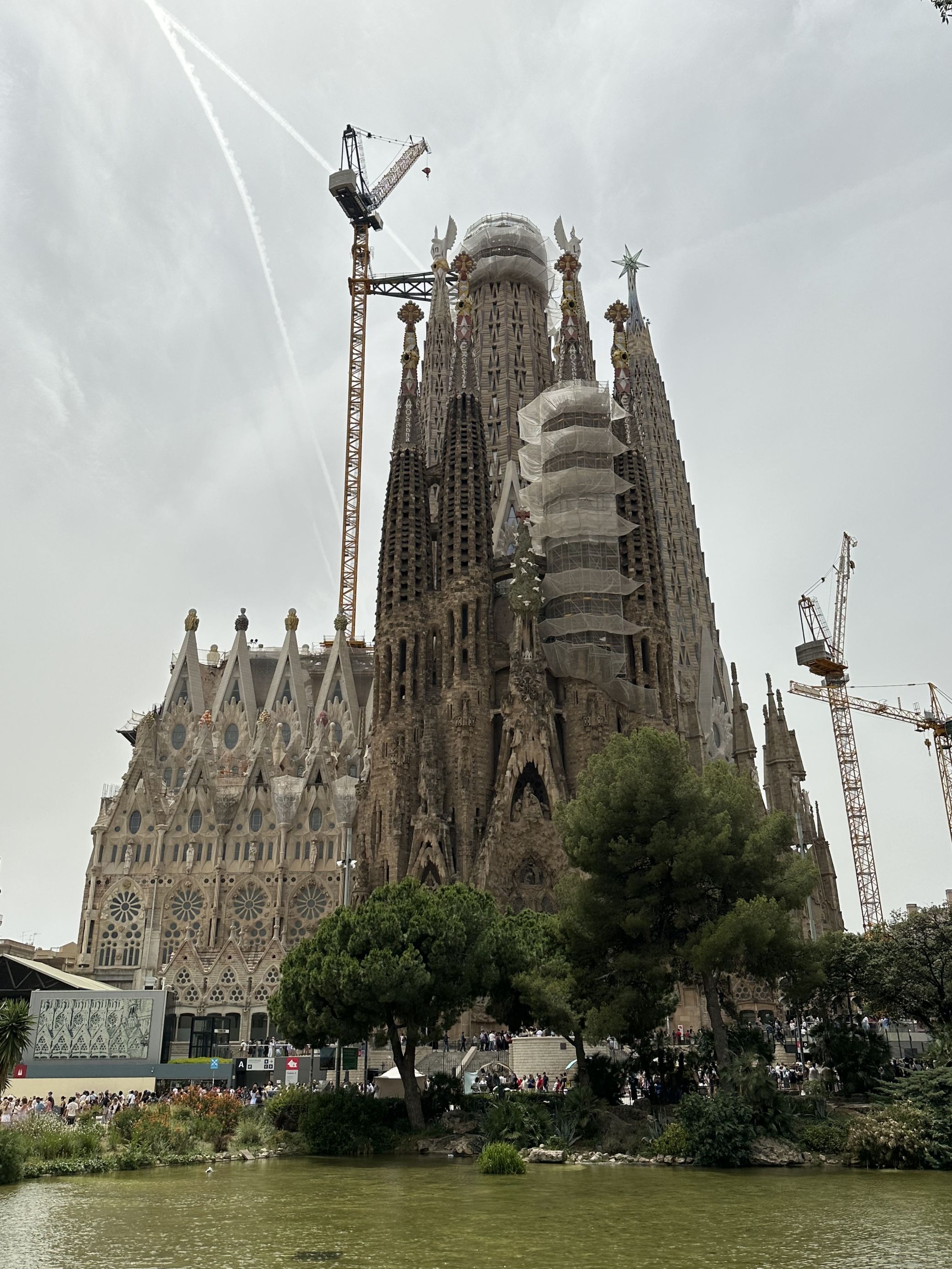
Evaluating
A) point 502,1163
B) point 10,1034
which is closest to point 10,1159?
point 10,1034

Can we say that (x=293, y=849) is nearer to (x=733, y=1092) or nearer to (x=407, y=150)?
(x=733, y=1092)

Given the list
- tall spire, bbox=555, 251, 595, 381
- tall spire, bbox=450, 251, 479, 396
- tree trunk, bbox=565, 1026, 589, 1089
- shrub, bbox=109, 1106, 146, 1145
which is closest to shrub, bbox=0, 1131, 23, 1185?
shrub, bbox=109, 1106, 146, 1145

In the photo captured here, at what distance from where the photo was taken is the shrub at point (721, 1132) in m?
21.0

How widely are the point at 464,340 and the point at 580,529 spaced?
15.2 metres

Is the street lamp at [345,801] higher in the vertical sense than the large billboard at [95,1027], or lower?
higher

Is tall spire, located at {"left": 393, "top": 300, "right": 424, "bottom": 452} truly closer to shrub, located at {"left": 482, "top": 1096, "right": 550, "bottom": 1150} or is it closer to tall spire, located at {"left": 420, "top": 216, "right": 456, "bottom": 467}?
tall spire, located at {"left": 420, "top": 216, "right": 456, "bottom": 467}

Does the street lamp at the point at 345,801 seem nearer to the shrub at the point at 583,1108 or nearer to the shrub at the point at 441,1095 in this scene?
the shrub at the point at 441,1095

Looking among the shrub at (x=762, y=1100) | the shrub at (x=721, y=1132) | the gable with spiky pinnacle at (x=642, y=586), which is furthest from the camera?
the gable with spiky pinnacle at (x=642, y=586)

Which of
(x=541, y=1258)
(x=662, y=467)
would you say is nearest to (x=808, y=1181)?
(x=541, y=1258)

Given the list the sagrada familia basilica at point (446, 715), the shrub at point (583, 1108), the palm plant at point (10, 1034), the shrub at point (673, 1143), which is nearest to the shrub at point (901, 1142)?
the shrub at point (673, 1143)

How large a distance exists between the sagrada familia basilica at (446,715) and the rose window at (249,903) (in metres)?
0.11

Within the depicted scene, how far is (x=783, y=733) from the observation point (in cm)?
6994

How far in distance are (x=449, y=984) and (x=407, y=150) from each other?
257ft

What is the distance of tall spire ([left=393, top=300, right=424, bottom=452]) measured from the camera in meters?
60.3
